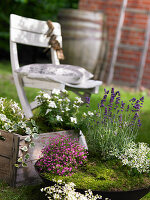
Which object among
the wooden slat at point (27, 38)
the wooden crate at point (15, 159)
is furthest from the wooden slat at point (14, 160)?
the wooden slat at point (27, 38)

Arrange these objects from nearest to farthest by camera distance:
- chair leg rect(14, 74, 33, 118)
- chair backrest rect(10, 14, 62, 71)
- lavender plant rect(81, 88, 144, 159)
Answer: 1. lavender plant rect(81, 88, 144, 159)
2. chair leg rect(14, 74, 33, 118)
3. chair backrest rect(10, 14, 62, 71)

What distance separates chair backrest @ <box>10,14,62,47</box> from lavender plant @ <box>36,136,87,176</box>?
146 centimetres

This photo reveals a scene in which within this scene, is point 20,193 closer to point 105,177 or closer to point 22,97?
point 105,177

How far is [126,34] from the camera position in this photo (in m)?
6.27

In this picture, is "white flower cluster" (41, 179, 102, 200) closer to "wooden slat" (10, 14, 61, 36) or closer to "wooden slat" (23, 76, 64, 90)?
"wooden slat" (23, 76, 64, 90)

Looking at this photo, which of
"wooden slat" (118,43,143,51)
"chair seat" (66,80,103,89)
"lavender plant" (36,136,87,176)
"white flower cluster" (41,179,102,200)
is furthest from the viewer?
"wooden slat" (118,43,143,51)

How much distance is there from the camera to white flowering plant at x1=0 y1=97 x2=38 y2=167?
207 centimetres

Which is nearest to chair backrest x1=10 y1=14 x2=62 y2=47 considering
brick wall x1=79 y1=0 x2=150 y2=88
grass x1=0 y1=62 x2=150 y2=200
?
grass x1=0 y1=62 x2=150 y2=200

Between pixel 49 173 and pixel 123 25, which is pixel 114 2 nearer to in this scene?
pixel 123 25

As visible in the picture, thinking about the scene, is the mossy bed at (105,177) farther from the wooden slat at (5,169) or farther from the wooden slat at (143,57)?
the wooden slat at (143,57)

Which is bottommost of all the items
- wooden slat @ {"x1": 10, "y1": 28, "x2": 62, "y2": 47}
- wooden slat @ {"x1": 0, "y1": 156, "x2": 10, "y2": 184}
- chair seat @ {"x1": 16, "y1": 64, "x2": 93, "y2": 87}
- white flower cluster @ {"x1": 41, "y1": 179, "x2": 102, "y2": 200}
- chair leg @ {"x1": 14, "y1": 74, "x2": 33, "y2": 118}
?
wooden slat @ {"x1": 0, "y1": 156, "x2": 10, "y2": 184}

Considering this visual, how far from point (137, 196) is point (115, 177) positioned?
0.18 metres

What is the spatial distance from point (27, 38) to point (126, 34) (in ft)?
10.5

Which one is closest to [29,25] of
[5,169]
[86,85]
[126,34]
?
[86,85]
